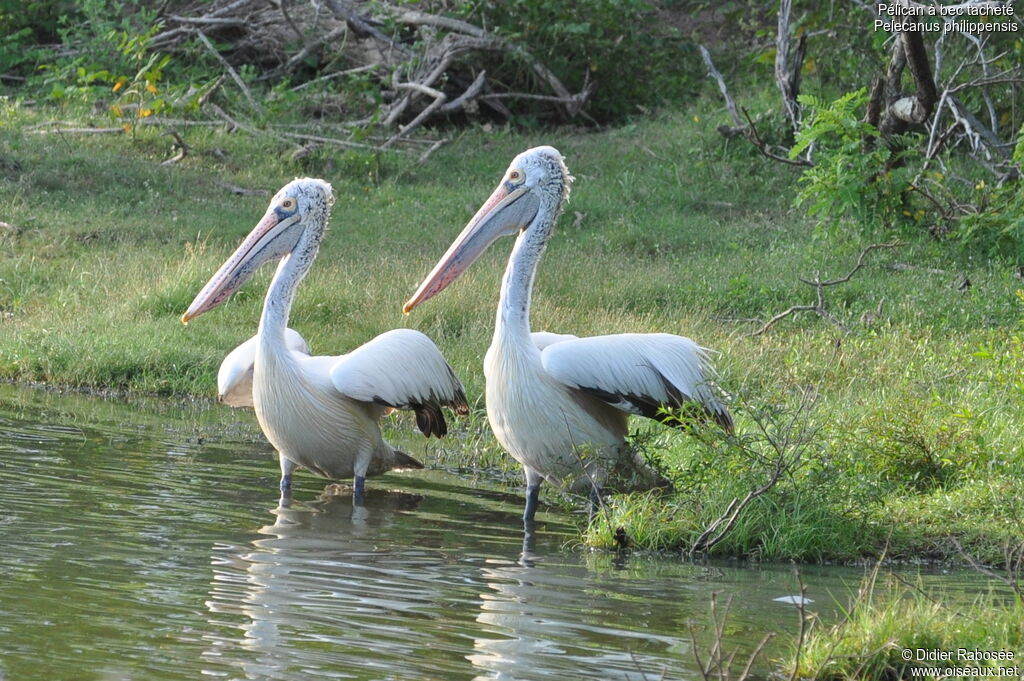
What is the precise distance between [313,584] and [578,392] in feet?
5.54

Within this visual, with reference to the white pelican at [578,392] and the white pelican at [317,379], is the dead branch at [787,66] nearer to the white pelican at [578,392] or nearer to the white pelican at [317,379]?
the white pelican at [317,379]

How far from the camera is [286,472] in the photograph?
6285mm

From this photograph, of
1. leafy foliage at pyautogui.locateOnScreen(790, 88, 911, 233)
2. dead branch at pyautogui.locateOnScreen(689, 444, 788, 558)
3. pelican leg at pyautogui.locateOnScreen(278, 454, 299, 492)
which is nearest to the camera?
dead branch at pyautogui.locateOnScreen(689, 444, 788, 558)

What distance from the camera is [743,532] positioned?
5.16m

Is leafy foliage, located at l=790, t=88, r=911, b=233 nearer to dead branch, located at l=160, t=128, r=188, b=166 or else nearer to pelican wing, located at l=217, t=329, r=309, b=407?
pelican wing, located at l=217, t=329, r=309, b=407

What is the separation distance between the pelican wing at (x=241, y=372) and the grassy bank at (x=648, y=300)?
1057 millimetres

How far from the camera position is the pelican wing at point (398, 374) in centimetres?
609

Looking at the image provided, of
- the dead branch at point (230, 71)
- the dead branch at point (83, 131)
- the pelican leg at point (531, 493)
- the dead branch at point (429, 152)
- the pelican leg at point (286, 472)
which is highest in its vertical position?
the dead branch at point (230, 71)

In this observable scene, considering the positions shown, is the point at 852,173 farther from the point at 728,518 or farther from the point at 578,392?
the point at 728,518

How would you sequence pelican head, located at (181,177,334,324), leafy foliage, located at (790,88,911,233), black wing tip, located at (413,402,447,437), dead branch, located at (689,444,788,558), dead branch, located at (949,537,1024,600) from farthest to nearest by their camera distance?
leafy foliage, located at (790,88,911,233) → pelican head, located at (181,177,334,324) → black wing tip, located at (413,402,447,437) → dead branch, located at (689,444,788,558) → dead branch, located at (949,537,1024,600)

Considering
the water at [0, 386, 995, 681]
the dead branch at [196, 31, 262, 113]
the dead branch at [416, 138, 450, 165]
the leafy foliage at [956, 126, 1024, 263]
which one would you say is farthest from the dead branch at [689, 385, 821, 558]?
the dead branch at [196, 31, 262, 113]

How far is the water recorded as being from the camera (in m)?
3.50

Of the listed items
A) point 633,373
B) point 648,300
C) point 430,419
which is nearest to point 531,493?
point 633,373

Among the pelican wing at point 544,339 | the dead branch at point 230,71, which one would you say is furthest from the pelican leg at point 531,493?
the dead branch at point 230,71
